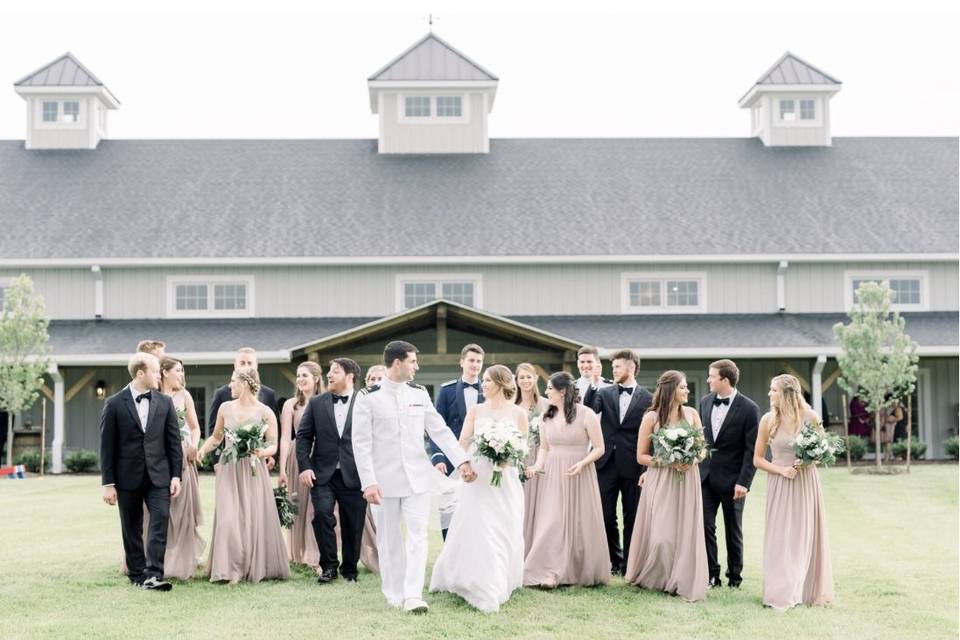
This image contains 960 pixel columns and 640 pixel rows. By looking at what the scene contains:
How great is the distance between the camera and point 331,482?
32.7ft

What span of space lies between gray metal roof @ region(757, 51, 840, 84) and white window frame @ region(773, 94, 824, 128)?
0.43m

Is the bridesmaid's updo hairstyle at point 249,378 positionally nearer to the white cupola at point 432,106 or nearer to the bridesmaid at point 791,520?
the bridesmaid at point 791,520

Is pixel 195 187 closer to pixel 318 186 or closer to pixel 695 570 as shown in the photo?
pixel 318 186

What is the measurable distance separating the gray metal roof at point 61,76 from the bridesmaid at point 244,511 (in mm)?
22099

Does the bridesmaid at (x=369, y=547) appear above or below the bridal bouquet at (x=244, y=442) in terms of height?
below

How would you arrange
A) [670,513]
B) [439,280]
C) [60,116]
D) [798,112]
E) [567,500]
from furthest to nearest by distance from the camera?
[798,112]
[60,116]
[439,280]
[567,500]
[670,513]

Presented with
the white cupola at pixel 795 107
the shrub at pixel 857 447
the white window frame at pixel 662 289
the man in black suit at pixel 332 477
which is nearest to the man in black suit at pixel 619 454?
the man in black suit at pixel 332 477

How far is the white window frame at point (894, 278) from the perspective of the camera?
2658 centimetres

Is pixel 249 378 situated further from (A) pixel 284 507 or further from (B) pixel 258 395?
(A) pixel 284 507

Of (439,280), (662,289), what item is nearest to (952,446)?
(662,289)

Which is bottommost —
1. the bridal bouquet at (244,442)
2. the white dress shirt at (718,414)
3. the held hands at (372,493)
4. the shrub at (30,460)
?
the shrub at (30,460)

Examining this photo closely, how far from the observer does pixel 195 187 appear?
28141mm

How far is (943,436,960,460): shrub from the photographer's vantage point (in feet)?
82.1

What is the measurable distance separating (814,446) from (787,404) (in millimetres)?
420
